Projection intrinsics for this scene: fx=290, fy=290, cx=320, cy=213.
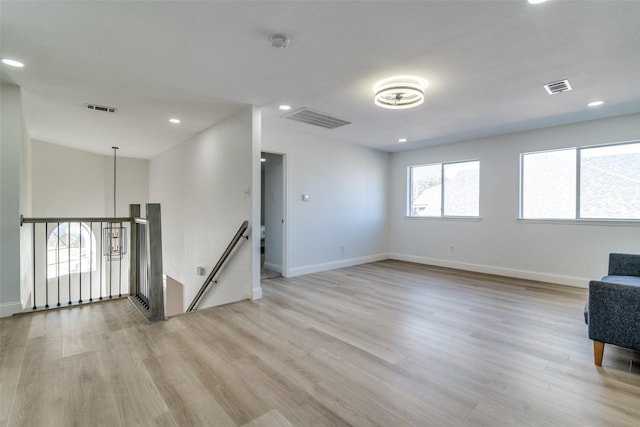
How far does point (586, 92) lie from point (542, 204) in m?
2.19

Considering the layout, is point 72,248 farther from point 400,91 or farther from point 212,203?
point 400,91

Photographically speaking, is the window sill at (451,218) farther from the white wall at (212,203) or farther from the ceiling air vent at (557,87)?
the white wall at (212,203)

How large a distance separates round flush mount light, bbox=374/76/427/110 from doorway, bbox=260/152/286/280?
232 centimetres

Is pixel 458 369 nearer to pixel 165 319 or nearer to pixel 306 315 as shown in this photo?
pixel 306 315

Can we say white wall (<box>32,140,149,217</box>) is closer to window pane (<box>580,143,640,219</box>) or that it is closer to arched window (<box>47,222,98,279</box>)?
arched window (<box>47,222,98,279</box>)

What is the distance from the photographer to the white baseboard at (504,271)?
4656mm

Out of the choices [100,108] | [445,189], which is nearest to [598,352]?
[445,189]

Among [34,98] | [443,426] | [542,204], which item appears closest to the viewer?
[443,426]

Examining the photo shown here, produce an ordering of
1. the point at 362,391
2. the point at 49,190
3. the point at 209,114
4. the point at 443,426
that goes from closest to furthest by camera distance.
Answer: the point at 443,426
the point at 362,391
the point at 209,114
the point at 49,190

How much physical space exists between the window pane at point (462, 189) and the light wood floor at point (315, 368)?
2.61 meters

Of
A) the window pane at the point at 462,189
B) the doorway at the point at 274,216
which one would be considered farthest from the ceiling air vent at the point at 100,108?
the window pane at the point at 462,189

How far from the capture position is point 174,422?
1.62 meters

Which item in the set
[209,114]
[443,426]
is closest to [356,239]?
[209,114]

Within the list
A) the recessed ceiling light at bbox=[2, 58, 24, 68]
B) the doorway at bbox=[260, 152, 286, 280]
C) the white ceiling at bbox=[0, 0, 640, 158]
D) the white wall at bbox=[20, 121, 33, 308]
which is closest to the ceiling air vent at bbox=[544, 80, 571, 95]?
the white ceiling at bbox=[0, 0, 640, 158]
